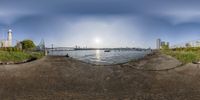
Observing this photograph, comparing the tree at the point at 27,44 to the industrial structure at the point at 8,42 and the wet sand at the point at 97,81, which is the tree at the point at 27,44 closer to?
the industrial structure at the point at 8,42

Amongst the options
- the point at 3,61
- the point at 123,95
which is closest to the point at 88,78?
the point at 123,95

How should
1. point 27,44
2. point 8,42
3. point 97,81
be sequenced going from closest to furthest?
1. point 97,81
2. point 8,42
3. point 27,44

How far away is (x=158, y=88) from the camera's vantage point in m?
14.4

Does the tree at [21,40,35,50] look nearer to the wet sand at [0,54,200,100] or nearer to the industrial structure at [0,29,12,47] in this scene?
the industrial structure at [0,29,12,47]

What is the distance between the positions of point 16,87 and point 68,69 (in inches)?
178

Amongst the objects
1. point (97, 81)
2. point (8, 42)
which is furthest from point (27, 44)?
point (97, 81)

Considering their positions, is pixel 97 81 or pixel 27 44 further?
pixel 27 44

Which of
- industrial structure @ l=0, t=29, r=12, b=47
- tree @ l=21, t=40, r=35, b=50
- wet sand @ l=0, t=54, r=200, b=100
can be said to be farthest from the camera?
tree @ l=21, t=40, r=35, b=50

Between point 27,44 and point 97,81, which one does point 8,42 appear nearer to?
point 27,44

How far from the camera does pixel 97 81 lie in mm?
15812

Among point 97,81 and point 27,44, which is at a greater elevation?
point 27,44

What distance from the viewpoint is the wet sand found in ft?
42.4

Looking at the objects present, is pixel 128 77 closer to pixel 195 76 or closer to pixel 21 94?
pixel 195 76

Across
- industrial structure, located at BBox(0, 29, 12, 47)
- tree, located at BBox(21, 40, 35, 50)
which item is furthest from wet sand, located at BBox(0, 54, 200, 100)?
tree, located at BBox(21, 40, 35, 50)
